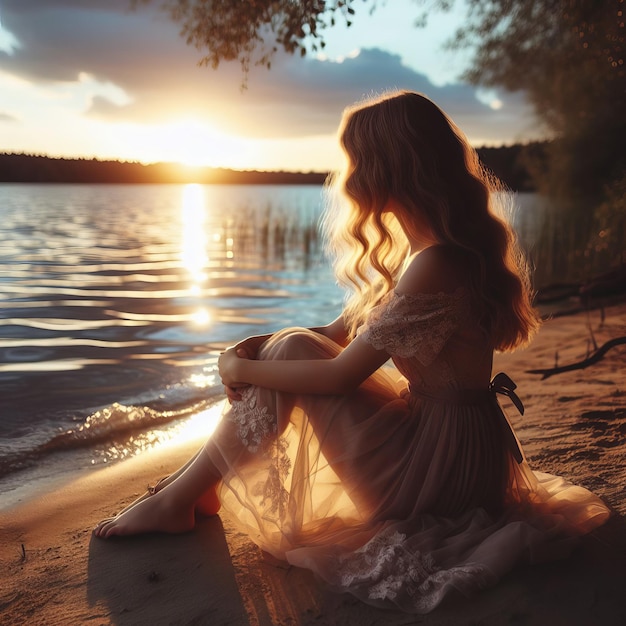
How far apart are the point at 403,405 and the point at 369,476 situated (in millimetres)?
253

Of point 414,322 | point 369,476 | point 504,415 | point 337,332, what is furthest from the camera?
point 337,332

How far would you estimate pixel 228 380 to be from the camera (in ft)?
7.46

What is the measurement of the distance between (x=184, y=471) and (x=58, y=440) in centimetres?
163

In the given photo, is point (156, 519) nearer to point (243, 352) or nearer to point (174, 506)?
point (174, 506)

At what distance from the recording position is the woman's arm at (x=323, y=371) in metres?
2.08

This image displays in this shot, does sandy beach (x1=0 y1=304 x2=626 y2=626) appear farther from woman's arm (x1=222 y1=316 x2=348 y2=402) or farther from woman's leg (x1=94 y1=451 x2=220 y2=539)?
woman's arm (x1=222 y1=316 x2=348 y2=402)

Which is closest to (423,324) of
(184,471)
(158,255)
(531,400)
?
(184,471)

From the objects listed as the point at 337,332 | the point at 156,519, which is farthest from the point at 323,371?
the point at 156,519

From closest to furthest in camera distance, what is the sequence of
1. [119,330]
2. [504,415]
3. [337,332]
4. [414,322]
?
[414,322] → [504,415] → [337,332] → [119,330]

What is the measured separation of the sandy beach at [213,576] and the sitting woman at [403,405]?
0.34 ft

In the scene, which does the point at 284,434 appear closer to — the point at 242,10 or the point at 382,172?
the point at 382,172

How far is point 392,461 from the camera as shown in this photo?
2.17m

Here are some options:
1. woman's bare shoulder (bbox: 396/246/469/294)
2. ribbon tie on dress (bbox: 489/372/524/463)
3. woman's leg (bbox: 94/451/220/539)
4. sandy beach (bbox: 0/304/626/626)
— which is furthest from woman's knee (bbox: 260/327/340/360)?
sandy beach (bbox: 0/304/626/626)

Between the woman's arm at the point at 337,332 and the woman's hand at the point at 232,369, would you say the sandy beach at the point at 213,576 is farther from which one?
the woman's arm at the point at 337,332
